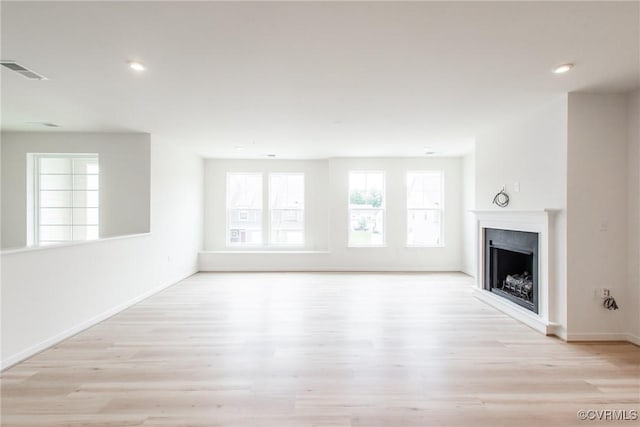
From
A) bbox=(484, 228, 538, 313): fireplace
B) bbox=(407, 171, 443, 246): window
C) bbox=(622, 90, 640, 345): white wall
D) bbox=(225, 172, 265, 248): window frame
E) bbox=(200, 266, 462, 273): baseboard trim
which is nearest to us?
bbox=(622, 90, 640, 345): white wall

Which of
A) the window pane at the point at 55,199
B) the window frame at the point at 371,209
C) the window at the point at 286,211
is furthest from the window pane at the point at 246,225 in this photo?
the window pane at the point at 55,199

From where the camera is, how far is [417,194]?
6.96 m

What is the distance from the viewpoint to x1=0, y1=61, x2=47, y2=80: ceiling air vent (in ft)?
8.24

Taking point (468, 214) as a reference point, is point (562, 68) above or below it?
above

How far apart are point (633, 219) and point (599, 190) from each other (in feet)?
1.38

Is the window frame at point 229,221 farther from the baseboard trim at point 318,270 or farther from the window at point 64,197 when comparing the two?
the window at point 64,197

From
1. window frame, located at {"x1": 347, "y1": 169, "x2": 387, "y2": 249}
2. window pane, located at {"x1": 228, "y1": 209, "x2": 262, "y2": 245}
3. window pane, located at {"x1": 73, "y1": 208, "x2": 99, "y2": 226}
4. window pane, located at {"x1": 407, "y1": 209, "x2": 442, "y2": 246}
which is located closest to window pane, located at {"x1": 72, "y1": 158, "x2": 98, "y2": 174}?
window pane, located at {"x1": 73, "y1": 208, "x2": 99, "y2": 226}

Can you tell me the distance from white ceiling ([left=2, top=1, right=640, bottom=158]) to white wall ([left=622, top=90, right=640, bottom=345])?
1.05 ft

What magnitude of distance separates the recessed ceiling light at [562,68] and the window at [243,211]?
5.79m

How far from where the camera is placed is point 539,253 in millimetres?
3477

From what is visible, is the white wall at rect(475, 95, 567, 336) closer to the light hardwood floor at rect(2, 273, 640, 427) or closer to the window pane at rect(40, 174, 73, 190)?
the light hardwood floor at rect(2, 273, 640, 427)

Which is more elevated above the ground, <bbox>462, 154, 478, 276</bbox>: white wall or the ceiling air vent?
the ceiling air vent

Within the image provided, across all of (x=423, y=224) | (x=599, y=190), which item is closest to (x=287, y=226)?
(x=423, y=224)

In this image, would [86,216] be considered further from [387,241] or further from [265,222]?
[387,241]
